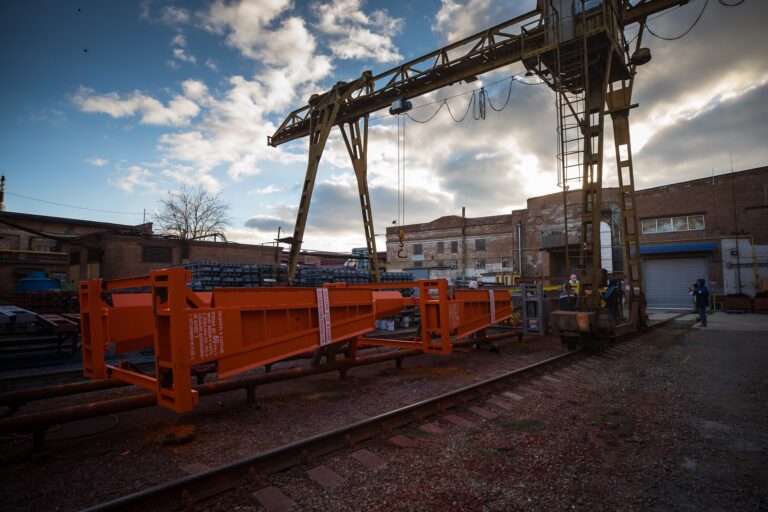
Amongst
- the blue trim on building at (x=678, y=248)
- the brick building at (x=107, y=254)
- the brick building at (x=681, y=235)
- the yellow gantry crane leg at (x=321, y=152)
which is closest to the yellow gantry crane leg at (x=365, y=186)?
the yellow gantry crane leg at (x=321, y=152)

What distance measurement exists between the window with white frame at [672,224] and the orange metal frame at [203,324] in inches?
1067

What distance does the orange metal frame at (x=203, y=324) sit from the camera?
3.28 meters

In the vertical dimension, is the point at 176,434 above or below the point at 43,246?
below

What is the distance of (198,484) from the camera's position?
9.05 ft

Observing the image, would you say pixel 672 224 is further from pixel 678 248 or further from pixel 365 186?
pixel 365 186

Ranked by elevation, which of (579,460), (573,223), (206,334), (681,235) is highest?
(573,223)

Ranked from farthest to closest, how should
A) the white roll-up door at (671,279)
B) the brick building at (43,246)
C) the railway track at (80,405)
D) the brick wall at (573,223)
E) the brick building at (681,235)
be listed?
1. the brick building at (43,246)
2. the white roll-up door at (671,279)
3. the brick wall at (573,223)
4. the brick building at (681,235)
5. the railway track at (80,405)

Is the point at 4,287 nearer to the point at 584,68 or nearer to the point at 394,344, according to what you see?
the point at 394,344

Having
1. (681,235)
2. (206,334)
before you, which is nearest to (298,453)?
(206,334)

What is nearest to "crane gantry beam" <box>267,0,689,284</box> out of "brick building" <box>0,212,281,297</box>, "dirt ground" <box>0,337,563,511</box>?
"dirt ground" <box>0,337,563,511</box>

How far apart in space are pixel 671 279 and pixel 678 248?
2.37 meters

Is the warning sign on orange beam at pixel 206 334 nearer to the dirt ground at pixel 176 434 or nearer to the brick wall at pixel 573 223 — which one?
the dirt ground at pixel 176 434

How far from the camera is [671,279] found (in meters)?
26.1

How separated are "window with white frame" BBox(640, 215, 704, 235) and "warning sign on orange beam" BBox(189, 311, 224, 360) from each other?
30.4 meters
